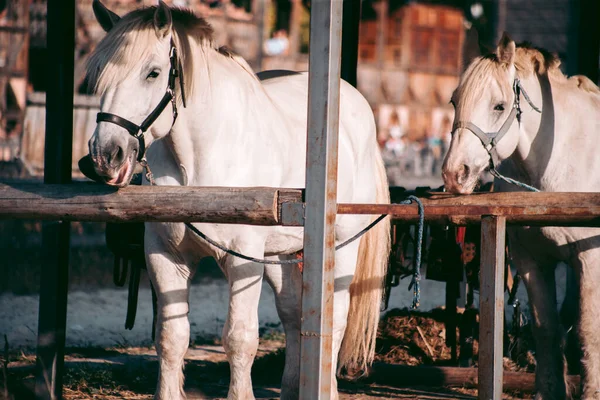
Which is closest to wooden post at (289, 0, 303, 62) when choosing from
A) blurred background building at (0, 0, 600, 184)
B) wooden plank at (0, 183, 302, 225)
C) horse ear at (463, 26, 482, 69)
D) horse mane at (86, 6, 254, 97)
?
blurred background building at (0, 0, 600, 184)

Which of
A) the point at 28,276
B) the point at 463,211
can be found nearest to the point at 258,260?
the point at 463,211

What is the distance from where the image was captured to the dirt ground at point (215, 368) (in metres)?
5.02

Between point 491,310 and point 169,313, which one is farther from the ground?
point 491,310

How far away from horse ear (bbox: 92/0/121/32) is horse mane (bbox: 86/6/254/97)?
0.20m

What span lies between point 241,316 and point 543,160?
191cm

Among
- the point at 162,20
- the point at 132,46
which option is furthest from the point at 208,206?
the point at 162,20

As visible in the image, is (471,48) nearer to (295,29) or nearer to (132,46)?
(132,46)

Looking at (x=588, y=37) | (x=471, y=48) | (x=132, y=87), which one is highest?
(x=588, y=37)

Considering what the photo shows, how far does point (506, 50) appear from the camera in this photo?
4.45 metres

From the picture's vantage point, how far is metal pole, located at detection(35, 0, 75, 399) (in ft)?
15.0

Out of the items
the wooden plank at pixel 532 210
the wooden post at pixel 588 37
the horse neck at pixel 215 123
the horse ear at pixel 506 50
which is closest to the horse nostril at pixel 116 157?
the horse neck at pixel 215 123

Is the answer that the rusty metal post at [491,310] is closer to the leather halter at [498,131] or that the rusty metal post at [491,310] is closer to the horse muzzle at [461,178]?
the horse muzzle at [461,178]

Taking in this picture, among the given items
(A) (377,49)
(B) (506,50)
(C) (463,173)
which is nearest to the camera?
(C) (463,173)

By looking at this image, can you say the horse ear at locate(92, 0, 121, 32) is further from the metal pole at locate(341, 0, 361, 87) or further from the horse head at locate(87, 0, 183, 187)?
the metal pole at locate(341, 0, 361, 87)
